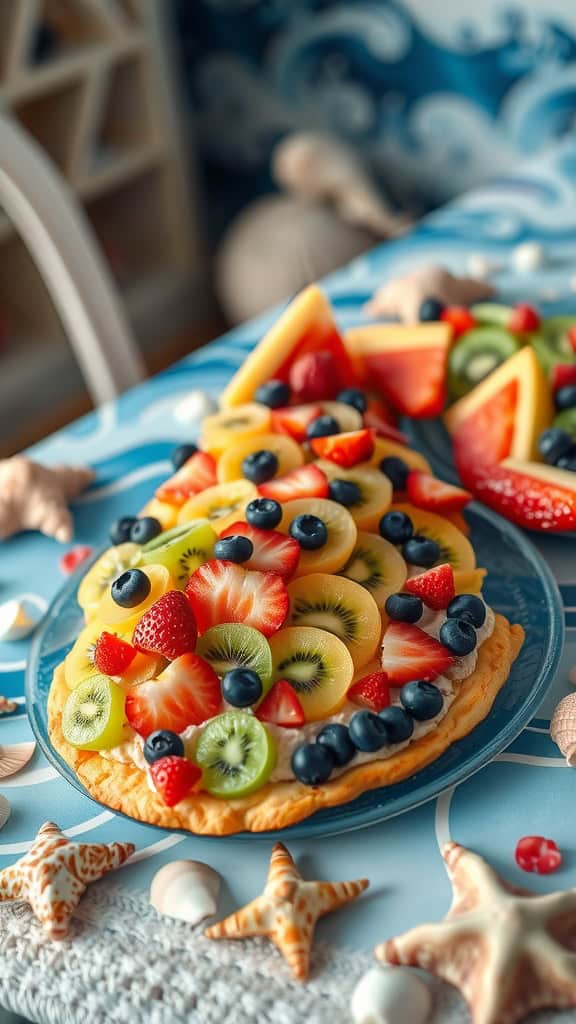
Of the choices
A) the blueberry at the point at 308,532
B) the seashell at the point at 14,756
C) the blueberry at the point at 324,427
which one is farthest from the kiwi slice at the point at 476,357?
the seashell at the point at 14,756

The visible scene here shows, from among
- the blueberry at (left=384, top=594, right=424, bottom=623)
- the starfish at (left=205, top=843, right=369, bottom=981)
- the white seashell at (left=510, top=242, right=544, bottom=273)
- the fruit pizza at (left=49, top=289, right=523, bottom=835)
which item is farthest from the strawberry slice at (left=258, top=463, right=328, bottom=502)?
the white seashell at (left=510, top=242, right=544, bottom=273)

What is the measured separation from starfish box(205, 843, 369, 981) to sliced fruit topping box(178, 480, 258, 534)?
20.7 inches

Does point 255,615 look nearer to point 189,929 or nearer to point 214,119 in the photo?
point 189,929

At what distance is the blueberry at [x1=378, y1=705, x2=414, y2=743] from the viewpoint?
1117 millimetres

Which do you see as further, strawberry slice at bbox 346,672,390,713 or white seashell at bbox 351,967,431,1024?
strawberry slice at bbox 346,672,390,713

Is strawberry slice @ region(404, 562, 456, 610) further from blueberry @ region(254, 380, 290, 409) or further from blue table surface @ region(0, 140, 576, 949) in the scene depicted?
blueberry @ region(254, 380, 290, 409)

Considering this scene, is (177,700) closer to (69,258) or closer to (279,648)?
(279,648)

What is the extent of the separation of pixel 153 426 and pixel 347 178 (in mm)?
1899

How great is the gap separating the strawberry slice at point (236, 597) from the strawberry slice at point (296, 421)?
0.39 m

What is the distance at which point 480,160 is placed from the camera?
11.3 feet

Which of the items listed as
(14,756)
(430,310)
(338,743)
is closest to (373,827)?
(338,743)

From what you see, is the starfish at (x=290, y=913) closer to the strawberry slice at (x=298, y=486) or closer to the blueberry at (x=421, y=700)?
the blueberry at (x=421, y=700)

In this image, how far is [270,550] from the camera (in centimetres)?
127

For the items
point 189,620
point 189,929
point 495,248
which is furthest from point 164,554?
point 495,248
